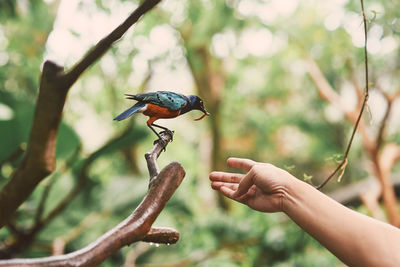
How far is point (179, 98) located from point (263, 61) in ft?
14.0

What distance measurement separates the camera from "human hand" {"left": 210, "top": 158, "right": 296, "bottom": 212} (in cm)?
71

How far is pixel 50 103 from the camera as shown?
0.56m

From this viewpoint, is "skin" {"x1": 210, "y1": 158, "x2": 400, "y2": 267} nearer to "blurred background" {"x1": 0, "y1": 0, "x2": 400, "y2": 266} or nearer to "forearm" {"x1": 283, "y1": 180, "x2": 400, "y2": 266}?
"forearm" {"x1": 283, "y1": 180, "x2": 400, "y2": 266}

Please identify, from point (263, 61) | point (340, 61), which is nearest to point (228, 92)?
point (263, 61)

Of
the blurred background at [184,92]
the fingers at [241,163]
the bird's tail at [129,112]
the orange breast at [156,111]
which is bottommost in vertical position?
the blurred background at [184,92]

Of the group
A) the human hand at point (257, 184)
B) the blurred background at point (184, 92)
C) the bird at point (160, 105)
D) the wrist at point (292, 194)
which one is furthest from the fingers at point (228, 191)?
the blurred background at point (184, 92)

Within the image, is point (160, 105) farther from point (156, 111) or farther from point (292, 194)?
point (292, 194)

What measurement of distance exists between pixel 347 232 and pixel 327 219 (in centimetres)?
4

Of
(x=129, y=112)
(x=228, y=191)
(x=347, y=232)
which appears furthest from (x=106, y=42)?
(x=347, y=232)

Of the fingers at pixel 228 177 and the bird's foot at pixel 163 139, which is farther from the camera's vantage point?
the fingers at pixel 228 177

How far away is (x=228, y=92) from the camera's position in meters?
4.38

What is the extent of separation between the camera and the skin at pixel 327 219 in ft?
2.08

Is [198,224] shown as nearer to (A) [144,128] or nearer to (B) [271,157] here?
(A) [144,128]

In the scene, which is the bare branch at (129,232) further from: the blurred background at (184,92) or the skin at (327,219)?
the blurred background at (184,92)
